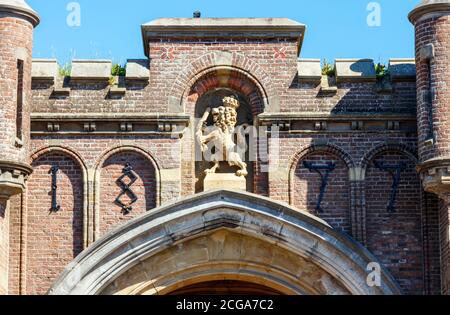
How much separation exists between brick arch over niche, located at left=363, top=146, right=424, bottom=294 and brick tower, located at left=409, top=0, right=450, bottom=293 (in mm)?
502

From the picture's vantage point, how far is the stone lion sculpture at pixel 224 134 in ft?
94.5

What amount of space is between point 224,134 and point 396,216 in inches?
104

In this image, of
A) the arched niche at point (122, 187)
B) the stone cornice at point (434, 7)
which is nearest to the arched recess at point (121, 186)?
the arched niche at point (122, 187)

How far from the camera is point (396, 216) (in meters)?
28.6

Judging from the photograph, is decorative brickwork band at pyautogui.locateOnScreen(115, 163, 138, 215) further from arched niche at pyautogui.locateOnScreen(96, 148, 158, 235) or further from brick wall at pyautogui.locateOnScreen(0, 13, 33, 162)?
brick wall at pyautogui.locateOnScreen(0, 13, 33, 162)

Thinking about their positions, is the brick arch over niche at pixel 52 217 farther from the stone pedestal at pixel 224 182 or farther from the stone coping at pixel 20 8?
the stone coping at pixel 20 8

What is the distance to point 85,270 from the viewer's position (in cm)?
2805

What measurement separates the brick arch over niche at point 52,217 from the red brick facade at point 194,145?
0.05ft

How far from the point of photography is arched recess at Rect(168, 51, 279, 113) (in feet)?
95.3

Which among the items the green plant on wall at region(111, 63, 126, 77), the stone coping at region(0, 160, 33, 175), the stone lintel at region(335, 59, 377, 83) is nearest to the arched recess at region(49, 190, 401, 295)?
the stone coping at region(0, 160, 33, 175)

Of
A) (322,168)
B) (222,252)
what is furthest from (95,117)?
(322,168)

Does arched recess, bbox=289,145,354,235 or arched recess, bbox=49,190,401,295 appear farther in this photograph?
arched recess, bbox=289,145,354,235

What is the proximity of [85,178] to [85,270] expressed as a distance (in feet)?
4.57

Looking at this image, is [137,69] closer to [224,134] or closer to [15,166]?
[224,134]
